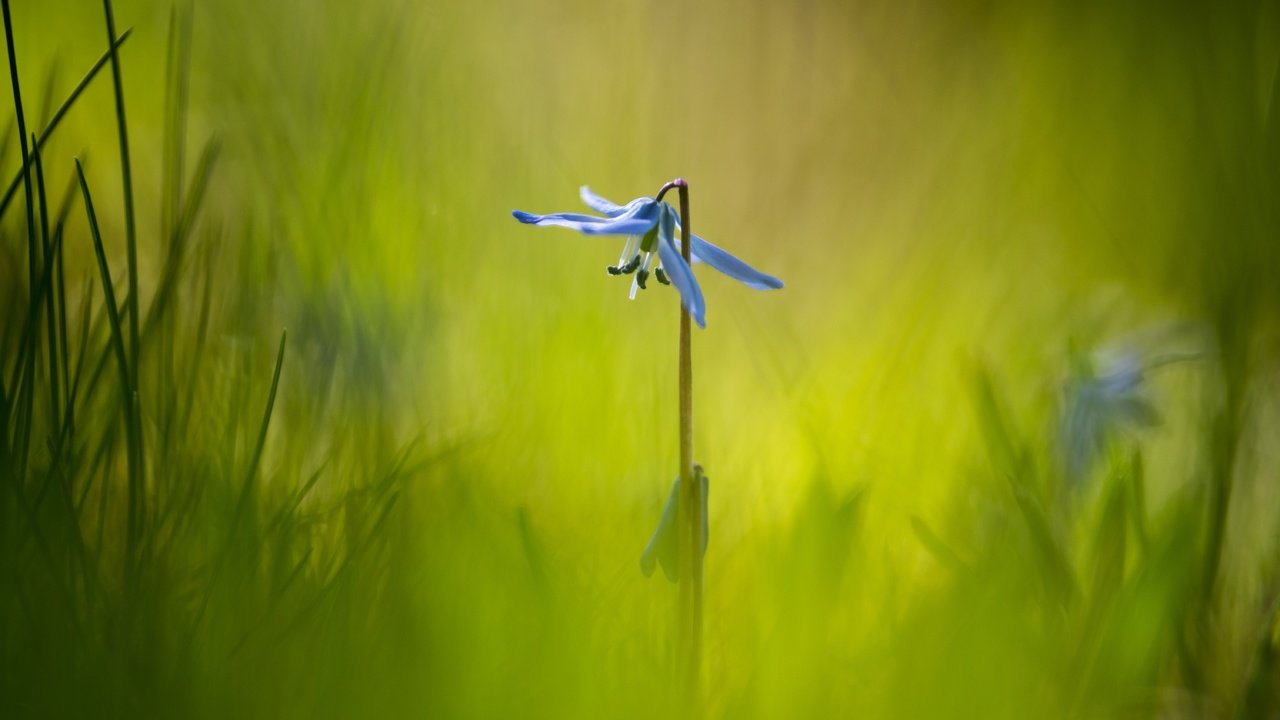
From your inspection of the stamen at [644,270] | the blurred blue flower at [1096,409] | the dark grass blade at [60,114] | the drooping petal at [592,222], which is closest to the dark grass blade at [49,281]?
the dark grass blade at [60,114]

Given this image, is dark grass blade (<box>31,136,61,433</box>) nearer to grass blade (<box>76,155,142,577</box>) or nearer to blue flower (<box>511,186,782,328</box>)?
grass blade (<box>76,155,142,577</box>)

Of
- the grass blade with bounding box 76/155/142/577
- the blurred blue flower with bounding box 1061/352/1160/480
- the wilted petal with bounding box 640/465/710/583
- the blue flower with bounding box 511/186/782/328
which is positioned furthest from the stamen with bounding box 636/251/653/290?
the blurred blue flower with bounding box 1061/352/1160/480

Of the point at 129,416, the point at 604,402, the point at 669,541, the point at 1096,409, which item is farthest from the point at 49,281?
the point at 1096,409

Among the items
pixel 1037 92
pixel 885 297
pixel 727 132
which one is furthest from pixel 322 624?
pixel 727 132

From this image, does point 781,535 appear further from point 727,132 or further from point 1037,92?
point 727,132

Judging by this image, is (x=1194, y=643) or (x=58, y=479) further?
(x=1194, y=643)

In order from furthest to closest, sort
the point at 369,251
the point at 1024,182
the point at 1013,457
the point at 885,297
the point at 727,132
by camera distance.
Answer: the point at 727,132
the point at 1024,182
the point at 885,297
the point at 369,251
the point at 1013,457
